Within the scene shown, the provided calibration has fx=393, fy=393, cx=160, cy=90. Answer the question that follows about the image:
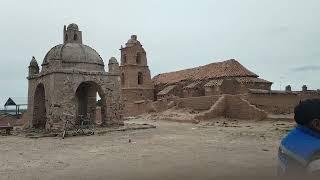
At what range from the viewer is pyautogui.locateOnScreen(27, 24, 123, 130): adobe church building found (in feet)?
73.6

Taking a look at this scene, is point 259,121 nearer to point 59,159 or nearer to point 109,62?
point 109,62

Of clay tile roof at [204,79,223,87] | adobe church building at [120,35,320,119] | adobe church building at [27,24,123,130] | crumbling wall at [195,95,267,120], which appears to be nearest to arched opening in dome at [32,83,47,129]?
adobe church building at [27,24,123,130]

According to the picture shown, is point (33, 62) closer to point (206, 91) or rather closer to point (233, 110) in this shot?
point (233, 110)

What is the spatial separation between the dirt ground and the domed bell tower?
10.2m

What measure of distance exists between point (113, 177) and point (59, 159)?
3974 mm

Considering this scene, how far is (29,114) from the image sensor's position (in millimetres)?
25953

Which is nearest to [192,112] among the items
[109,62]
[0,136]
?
[109,62]

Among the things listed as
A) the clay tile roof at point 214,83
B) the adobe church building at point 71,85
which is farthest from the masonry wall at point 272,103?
the adobe church building at point 71,85

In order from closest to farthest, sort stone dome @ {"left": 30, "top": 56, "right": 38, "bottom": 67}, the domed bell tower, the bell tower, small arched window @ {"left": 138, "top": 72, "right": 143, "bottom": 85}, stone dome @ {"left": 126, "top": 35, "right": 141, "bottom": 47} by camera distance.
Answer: the domed bell tower → stone dome @ {"left": 30, "top": 56, "right": 38, "bottom": 67} → the bell tower → stone dome @ {"left": 126, "top": 35, "right": 141, "bottom": 47} → small arched window @ {"left": 138, "top": 72, "right": 143, "bottom": 85}

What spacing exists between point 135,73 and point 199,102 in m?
21.0

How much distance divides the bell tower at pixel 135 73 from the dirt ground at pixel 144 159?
3489 centimetres

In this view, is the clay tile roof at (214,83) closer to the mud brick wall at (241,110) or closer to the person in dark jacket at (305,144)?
the mud brick wall at (241,110)

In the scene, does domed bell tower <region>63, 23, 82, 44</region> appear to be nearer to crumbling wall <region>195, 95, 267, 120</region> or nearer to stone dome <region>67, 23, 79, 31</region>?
stone dome <region>67, 23, 79, 31</region>

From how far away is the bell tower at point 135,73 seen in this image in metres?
51.7
